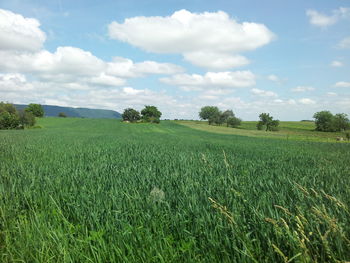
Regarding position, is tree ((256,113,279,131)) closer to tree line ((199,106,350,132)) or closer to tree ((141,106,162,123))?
tree line ((199,106,350,132))

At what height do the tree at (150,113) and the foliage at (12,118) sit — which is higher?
the tree at (150,113)

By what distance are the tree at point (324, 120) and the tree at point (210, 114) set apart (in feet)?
172

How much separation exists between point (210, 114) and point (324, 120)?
62077 mm

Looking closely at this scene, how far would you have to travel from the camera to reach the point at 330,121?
97188 millimetres

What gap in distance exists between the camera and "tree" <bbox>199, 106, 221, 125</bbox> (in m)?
138

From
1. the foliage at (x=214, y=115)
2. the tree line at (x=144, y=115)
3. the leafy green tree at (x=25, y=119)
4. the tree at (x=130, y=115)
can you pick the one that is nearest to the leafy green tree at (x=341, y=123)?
the foliage at (x=214, y=115)

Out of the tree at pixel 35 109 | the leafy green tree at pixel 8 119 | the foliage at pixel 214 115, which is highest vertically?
the foliage at pixel 214 115

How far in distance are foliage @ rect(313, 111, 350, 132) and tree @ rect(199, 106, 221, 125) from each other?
53.0 meters

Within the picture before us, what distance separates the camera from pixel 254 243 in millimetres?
2250

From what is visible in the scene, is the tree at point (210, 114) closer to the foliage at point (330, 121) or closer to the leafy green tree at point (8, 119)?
the foliage at point (330, 121)

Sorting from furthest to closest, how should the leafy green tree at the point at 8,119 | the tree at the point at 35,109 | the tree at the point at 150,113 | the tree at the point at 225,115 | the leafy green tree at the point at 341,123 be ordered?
the tree at the point at 225,115 < the tree at the point at 35,109 < the tree at the point at 150,113 < the leafy green tree at the point at 341,123 < the leafy green tree at the point at 8,119

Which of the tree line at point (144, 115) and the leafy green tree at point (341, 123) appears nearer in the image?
the leafy green tree at point (341, 123)

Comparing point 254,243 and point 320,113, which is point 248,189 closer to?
point 254,243

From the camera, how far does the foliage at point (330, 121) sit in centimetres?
9331
